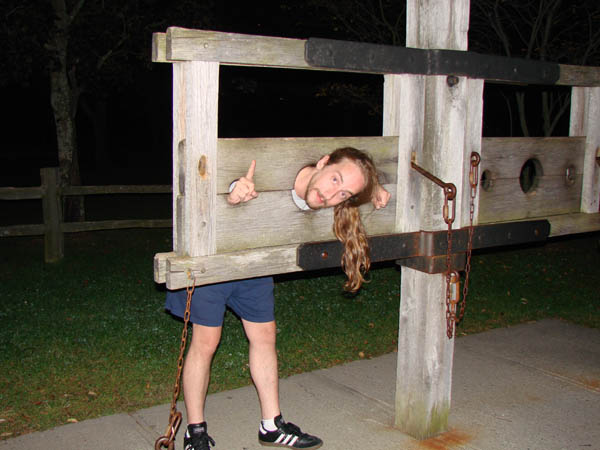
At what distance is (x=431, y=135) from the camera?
3.38m

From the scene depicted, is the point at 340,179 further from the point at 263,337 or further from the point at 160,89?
the point at 160,89

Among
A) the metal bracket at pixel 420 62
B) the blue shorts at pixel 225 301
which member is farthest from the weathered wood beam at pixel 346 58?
the blue shorts at pixel 225 301

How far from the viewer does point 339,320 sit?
6.29 metres

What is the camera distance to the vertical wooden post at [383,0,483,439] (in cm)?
335

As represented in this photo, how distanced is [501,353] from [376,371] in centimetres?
116

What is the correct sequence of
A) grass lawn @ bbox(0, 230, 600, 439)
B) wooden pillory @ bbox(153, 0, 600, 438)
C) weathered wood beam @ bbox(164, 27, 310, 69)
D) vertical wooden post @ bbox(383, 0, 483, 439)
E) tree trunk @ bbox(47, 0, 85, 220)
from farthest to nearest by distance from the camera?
1. tree trunk @ bbox(47, 0, 85, 220)
2. grass lawn @ bbox(0, 230, 600, 439)
3. vertical wooden post @ bbox(383, 0, 483, 439)
4. wooden pillory @ bbox(153, 0, 600, 438)
5. weathered wood beam @ bbox(164, 27, 310, 69)

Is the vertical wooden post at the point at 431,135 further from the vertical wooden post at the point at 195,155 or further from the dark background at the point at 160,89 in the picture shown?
the vertical wooden post at the point at 195,155

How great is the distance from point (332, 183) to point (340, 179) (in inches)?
2.0

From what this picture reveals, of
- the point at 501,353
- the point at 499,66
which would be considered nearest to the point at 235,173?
the point at 499,66

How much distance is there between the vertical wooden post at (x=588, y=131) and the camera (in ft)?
13.4

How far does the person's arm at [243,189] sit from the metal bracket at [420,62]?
1.78 feet

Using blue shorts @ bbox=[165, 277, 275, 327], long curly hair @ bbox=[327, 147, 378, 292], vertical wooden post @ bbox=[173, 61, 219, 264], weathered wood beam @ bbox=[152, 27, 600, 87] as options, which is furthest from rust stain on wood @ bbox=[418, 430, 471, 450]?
weathered wood beam @ bbox=[152, 27, 600, 87]

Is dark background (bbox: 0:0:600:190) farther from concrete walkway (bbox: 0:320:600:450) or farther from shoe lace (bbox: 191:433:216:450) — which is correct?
concrete walkway (bbox: 0:320:600:450)

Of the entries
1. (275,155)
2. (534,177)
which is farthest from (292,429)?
(534,177)
